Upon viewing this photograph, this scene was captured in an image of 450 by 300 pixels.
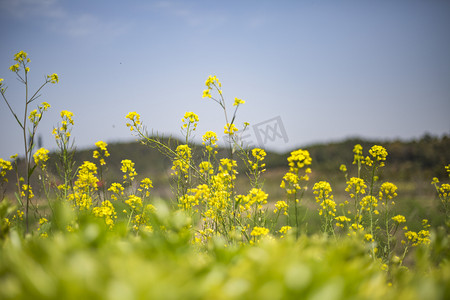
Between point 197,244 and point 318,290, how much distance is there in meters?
2.78

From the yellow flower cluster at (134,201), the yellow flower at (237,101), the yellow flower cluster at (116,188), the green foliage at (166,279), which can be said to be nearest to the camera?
the green foliage at (166,279)

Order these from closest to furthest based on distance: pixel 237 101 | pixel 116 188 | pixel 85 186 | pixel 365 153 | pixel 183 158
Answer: pixel 237 101 < pixel 183 158 < pixel 85 186 < pixel 116 188 < pixel 365 153

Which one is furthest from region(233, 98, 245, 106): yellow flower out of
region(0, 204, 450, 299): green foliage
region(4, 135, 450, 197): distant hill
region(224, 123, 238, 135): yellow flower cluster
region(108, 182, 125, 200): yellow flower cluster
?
region(4, 135, 450, 197): distant hill

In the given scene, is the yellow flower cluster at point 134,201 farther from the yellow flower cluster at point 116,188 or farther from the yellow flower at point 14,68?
the yellow flower at point 14,68

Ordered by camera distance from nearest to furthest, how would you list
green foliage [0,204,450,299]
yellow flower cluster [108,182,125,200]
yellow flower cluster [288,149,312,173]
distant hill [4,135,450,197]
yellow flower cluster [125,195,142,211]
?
green foliage [0,204,450,299]
yellow flower cluster [288,149,312,173]
yellow flower cluster [125,195,142,211]
yellow flower cluster [108,182,125,200]
distant hill [4,135,450,197]

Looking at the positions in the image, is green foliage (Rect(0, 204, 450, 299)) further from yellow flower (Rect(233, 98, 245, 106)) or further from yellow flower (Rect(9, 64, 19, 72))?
yellow flower (Rect(9, 64, 19, 72))

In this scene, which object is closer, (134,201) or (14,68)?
(14,68)

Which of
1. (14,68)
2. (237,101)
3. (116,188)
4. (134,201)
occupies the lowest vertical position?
(134,201)

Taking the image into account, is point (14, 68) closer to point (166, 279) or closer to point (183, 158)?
point (183, 158)

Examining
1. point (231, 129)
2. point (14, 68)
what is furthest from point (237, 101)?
point (14, 68)

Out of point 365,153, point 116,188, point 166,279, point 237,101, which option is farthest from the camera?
point 365,153

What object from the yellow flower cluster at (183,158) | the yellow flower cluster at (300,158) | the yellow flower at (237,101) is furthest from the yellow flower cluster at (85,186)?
the yellow flower cluster at (300,158)

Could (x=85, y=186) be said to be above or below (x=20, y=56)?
below

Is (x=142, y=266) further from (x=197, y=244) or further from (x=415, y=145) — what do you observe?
(x=415, y=145)
